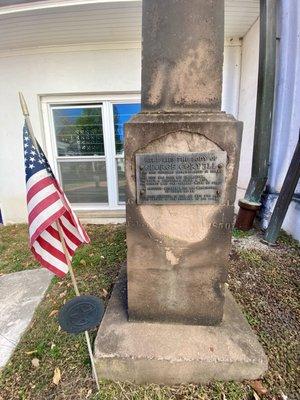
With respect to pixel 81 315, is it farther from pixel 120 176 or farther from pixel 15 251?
pixel 120 176

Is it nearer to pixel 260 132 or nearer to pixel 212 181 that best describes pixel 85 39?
pixel 260 132

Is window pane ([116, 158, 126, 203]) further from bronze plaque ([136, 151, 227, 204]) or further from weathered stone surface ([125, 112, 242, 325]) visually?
bronze plaque ([136, 151, 227, 204])

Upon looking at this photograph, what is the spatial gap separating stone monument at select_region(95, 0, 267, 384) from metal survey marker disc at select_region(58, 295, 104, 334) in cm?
28

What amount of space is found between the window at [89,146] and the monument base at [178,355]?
333 centimetres

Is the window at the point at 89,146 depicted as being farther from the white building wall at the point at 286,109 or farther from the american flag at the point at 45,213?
the american flag at the point at 45,213

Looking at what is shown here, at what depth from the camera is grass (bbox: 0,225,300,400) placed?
1.67m

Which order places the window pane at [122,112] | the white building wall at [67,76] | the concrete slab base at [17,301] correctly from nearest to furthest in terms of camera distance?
the concrete slab base at [17,301], the white building wall at [67,76], the window pane at [122,112]

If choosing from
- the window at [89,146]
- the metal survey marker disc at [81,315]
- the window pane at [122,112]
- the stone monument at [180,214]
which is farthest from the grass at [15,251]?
the window pane at [122,112]

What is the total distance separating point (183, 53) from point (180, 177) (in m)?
0.77

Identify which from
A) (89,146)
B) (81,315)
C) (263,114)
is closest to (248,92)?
(263,114)

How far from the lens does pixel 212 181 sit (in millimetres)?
1645

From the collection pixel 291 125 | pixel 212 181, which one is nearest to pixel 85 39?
pixel 291 125

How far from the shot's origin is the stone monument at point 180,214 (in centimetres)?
154

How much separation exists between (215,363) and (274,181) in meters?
2.82
